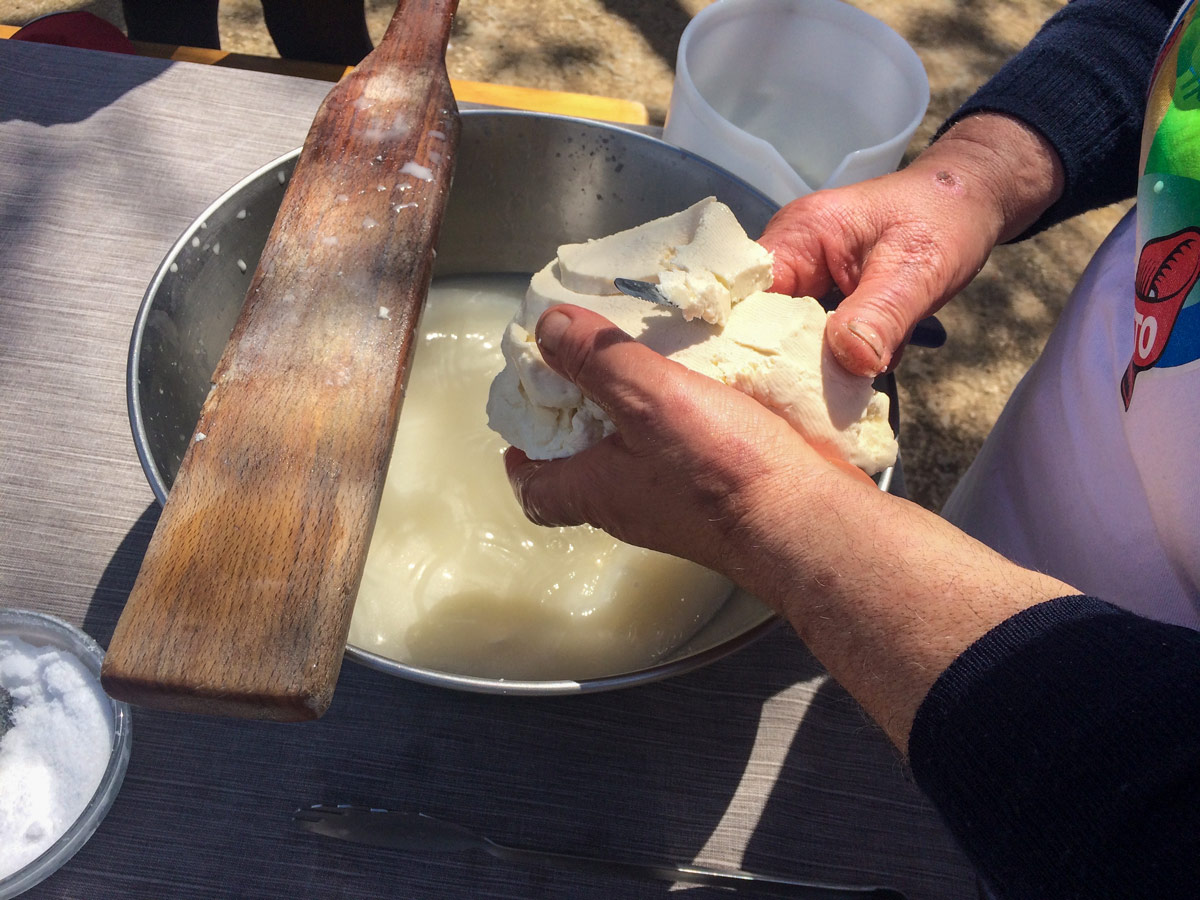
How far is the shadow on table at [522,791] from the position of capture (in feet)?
2.39

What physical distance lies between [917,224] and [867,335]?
0.20 m

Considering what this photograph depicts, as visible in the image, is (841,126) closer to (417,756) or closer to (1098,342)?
(1098,342)

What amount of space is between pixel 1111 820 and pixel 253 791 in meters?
0.71

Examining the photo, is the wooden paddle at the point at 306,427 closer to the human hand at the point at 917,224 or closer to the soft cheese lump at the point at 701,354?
the soft cheese lump at the point at 701,354

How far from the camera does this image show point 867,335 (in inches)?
29.5

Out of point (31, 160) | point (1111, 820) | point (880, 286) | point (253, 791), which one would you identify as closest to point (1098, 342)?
point (880, 286)

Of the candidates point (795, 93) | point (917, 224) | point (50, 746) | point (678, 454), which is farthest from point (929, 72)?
point (50, 746)

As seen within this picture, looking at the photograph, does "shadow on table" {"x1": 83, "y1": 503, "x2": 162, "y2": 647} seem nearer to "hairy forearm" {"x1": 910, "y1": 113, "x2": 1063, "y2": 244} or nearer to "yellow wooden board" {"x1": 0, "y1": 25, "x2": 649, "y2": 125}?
"yellow wooden board" {"x1": 0, "y1": 25, "x2": 649, "y2": 125}

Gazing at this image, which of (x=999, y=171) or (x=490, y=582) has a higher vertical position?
(x=999, y=171)

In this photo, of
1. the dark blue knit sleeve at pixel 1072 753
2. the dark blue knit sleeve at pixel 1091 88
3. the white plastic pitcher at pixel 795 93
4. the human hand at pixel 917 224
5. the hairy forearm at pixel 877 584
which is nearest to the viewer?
the dark blue knit sleeve at pixel 1072 753

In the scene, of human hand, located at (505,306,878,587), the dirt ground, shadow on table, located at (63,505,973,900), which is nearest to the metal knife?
shadow on table, located at (63,505,973,900)

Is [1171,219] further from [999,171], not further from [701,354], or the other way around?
[701,354]

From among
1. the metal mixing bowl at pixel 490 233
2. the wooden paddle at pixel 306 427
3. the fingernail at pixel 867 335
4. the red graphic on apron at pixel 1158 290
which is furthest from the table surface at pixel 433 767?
the red graphic on apron at pixel 1158 290

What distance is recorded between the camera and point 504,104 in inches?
53.3
